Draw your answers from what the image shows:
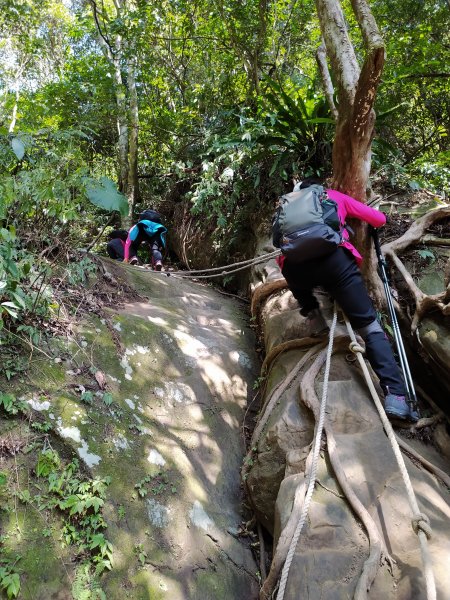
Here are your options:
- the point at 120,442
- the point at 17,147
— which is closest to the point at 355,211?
the point at 120,442

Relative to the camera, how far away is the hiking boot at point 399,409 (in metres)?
3.14

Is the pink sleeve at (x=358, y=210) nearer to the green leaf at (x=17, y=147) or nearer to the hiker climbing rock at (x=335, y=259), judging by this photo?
the hiker climbing rock at (x=335, y=259)

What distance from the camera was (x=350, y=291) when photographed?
353 centimetres

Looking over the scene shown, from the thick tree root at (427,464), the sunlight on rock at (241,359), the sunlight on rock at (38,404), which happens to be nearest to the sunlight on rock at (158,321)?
the sunlight on rock at (241,359)

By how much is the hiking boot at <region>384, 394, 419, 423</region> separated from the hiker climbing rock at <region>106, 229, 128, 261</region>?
20.7ft

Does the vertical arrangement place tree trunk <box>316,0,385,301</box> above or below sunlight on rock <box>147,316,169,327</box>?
above

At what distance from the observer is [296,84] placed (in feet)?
25.7

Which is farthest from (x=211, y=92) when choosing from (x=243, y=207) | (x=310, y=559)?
(x=310, y=559)

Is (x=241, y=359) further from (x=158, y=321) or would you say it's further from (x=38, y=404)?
(x=38, y=404)

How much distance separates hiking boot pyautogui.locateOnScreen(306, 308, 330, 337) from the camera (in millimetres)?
3988

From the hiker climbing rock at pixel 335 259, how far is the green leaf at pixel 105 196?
1.57 m

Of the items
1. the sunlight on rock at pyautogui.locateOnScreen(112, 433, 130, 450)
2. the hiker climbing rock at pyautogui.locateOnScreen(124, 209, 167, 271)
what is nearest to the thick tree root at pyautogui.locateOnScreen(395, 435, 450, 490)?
the sunlight on rock at pyautogui.locateOnScreen(112, 433, 130, 450)

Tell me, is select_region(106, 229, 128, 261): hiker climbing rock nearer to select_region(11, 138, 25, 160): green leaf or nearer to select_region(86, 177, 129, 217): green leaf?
select_region(86, 177, 129, 217): green leaf

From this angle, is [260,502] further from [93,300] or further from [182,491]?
[93,300]
